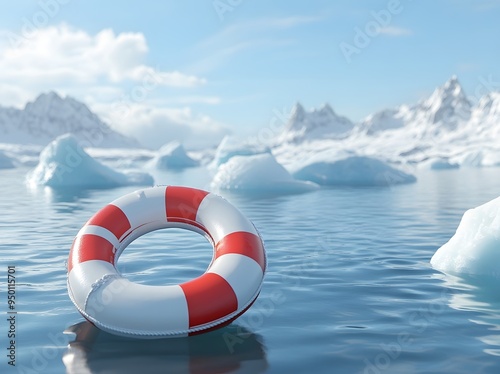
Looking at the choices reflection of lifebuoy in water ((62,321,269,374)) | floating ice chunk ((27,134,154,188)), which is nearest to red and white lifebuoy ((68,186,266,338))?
reflection of lifebuoy in water ((62,321,269,374))

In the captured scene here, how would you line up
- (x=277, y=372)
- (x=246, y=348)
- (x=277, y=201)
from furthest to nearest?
(x=277, y=201) → (x=246, y=348) → (x=277, y=372)

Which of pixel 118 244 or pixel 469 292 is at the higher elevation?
pixel 118 244

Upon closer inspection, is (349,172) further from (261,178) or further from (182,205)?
(182,205)

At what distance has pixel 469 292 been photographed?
18.5ft

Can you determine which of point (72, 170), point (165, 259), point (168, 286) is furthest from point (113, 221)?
point (72, 170)

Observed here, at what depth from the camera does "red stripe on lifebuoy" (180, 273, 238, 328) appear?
13.7ft

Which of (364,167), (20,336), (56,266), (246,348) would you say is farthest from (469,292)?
(364,167)

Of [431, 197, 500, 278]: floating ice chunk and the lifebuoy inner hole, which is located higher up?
[431, 197, 500, 278]: floating ice chunk

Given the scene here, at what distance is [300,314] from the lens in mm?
4961

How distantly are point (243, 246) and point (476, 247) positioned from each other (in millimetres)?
3005

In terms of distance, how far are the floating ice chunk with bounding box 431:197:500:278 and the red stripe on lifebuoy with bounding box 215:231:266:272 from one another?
2.76 meters

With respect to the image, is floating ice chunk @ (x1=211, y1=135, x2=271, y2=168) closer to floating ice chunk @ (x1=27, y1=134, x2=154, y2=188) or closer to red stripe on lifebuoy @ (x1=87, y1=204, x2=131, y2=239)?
floating ice chunk @ (x1=27, y1=134, x2=154, y2=188)

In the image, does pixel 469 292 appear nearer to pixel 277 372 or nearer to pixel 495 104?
pixel 277 372

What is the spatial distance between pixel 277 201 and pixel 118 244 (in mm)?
12392
